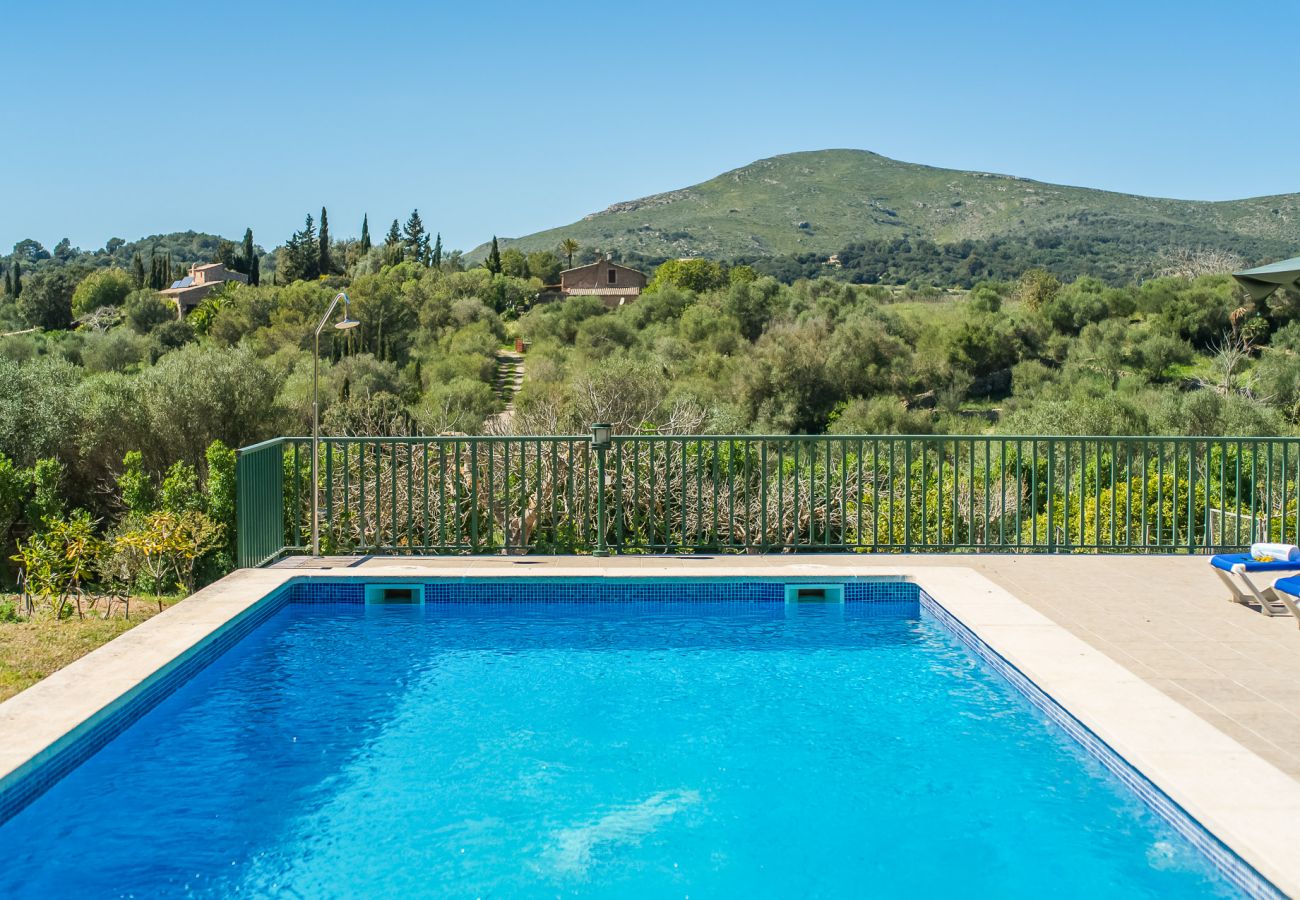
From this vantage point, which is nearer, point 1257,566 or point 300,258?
point 1257,566

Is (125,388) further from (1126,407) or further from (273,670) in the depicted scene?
(1126,407)

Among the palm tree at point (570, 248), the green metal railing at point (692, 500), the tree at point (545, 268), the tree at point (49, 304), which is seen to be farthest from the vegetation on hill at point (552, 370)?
the palm tree at point (570, 248)

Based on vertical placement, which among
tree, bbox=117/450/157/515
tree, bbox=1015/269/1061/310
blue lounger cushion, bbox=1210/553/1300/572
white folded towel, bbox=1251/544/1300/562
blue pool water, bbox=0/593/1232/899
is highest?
tree, bbox=1015/269/1061/310

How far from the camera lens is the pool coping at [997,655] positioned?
3.01 meters

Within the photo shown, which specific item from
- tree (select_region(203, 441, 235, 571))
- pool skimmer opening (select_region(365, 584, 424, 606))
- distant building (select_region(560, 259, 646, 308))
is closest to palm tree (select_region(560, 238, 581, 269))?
distant building (select_region(560, 259, 646, 308))

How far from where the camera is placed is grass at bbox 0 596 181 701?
448cm

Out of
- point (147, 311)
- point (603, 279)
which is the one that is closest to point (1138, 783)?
point (147, 311)

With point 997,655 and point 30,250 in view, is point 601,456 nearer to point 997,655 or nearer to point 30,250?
point 997,655

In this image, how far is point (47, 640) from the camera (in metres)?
5.12

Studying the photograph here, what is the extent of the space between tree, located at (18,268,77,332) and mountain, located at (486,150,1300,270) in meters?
36.8

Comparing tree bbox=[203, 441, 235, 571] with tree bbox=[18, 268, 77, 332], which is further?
tree bbox=[18, 268, 77, 332]

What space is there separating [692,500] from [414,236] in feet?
248

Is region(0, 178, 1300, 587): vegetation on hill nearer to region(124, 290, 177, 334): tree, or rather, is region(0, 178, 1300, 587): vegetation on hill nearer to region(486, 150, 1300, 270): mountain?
region(124, 290, 177, 334): tree

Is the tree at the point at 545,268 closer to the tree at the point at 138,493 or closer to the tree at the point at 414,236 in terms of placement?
the tree at the point at 414,236
